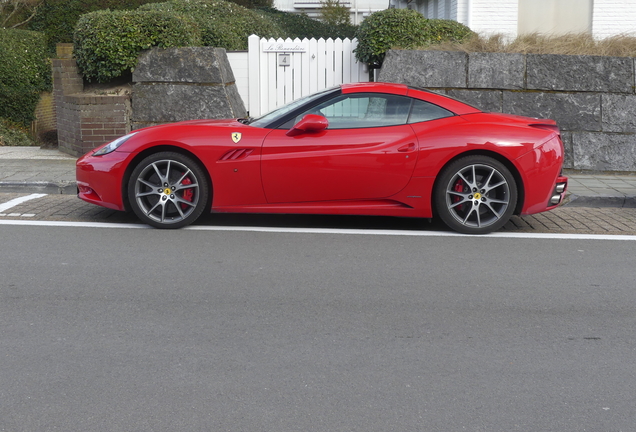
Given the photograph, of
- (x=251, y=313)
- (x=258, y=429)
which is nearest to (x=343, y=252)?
(x=251, y=313)

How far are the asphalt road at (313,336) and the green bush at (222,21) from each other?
26.3 feet

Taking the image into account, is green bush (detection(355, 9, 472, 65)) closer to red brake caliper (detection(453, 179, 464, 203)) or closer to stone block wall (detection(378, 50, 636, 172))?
stone block wall (detection(378, 50, 636, 172))

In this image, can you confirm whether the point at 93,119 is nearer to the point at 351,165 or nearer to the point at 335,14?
the point at 351,165

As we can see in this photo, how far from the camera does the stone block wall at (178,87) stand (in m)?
11.7

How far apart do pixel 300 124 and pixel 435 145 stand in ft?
3.89

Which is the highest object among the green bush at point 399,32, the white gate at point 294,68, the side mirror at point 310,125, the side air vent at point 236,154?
the green bush at point 399,32

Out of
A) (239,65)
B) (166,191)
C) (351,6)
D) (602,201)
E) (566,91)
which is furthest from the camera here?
(351,6)

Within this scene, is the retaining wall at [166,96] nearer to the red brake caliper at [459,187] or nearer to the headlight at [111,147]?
the headlight at [111,147]

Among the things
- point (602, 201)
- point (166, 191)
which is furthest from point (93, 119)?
point (602, 201)

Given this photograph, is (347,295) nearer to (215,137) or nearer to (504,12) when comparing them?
(215,137)

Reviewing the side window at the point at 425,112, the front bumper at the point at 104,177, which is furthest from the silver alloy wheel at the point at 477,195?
the front bumper at the point at 104,177

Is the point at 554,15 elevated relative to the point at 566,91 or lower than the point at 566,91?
elevated

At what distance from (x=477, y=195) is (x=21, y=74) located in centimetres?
1245

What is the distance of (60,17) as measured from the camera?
18.5m
